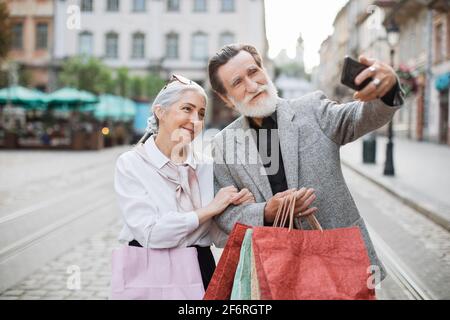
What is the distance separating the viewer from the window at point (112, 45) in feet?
121

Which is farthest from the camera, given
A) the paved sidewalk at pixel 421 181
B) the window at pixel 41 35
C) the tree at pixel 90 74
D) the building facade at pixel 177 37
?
the building facade at pixel 177 37

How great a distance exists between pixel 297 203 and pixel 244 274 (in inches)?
12.5

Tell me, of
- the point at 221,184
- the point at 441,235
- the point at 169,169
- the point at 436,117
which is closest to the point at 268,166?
the point at 221,184

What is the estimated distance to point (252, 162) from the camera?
7.27ft

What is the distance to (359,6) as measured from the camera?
3981 centimetres

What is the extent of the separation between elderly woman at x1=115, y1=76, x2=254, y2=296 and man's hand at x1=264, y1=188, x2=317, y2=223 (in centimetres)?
11

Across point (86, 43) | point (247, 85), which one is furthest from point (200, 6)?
point (247, 85)

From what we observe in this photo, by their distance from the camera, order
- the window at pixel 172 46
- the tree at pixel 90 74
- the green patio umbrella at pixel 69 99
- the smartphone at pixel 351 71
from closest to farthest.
→ the smartphone at pixel 351 71
the green patio umbrella at pixel 69 99
the tree at pixel 90 74
the window at pixel 172 46

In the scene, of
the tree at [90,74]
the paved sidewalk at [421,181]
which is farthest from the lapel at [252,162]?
the tree at [90,74]

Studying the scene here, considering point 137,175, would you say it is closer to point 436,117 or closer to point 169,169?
point 169,169

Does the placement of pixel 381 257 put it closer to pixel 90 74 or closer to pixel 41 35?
pixel 90 74

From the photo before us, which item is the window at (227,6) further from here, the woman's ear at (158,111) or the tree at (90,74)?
the woman's ear at (158,111)

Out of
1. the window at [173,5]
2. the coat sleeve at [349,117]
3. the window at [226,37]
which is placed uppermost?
the window at [173,5]
